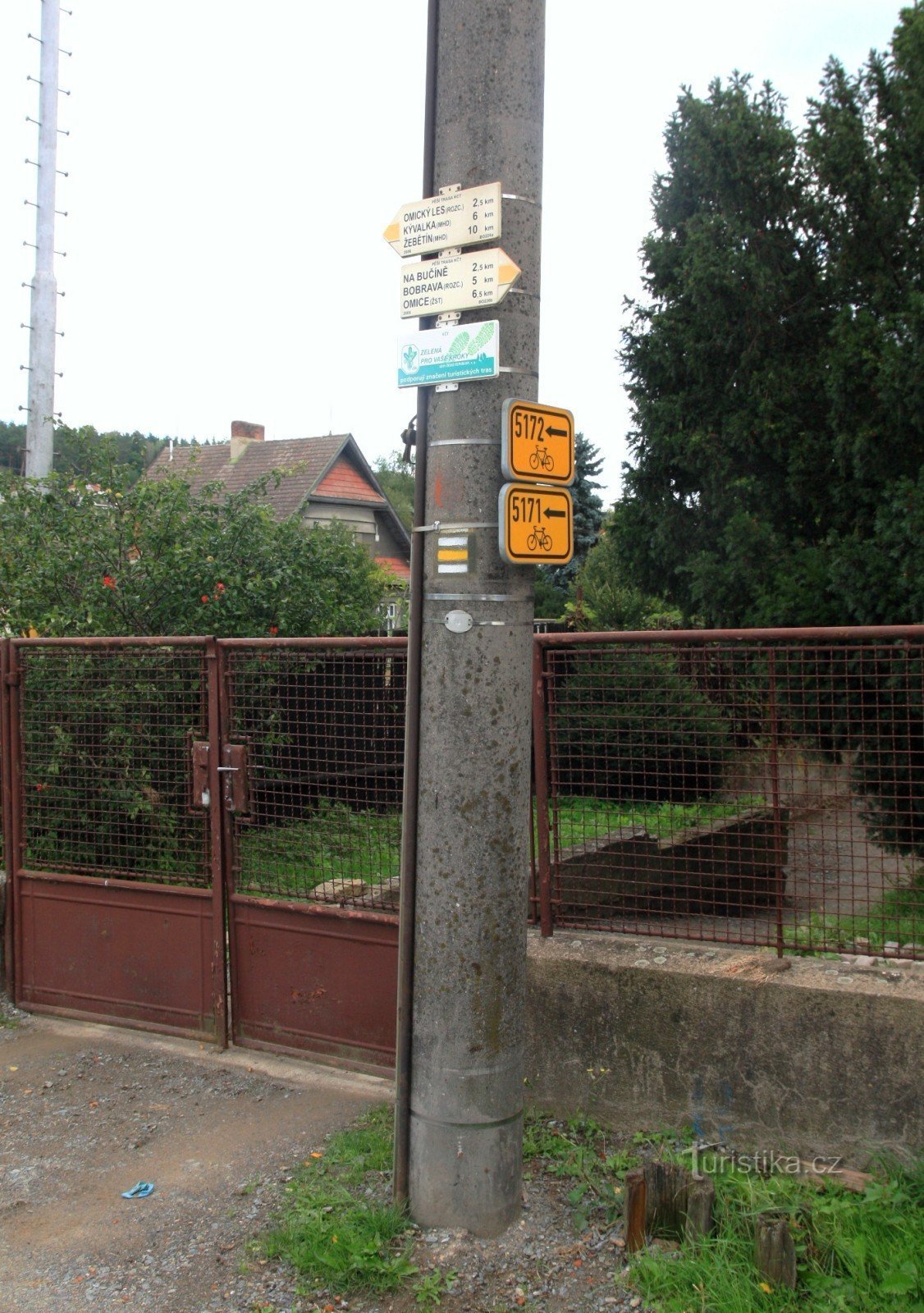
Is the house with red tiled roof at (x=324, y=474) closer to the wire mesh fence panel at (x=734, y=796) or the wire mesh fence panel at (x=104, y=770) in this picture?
the wire mesh fence panel at (x=104, y=770)

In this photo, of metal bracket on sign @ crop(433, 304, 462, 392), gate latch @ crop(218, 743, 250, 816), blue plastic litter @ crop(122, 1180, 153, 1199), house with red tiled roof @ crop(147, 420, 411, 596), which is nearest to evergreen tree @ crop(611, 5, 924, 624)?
gate latch @ crop(218, 743, 250, 816)

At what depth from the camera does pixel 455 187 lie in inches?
135

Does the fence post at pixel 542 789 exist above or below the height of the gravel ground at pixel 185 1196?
above

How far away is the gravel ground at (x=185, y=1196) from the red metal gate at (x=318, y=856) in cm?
24

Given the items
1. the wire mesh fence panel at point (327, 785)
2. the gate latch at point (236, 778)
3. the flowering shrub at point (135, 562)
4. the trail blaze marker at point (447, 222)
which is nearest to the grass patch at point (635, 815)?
the wire mesh fence panel at point (327, 785)

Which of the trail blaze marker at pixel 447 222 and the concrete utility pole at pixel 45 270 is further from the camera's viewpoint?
the concrete utility pole at pixel 45 270

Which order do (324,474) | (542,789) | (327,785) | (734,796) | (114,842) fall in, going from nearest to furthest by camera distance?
(542,789)
(734,796)
(327,785)
(114,842)
(324,474)

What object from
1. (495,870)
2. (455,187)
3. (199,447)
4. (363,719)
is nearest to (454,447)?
(455,187)

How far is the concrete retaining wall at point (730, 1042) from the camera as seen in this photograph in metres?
3.75

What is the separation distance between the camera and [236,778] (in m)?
5.27

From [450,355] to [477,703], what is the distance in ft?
3.51

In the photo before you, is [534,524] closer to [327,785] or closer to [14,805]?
[327,785]

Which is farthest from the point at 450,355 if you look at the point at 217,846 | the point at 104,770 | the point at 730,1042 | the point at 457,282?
the point at 104,770

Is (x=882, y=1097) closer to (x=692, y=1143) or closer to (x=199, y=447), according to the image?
(x=692, y=1143)
